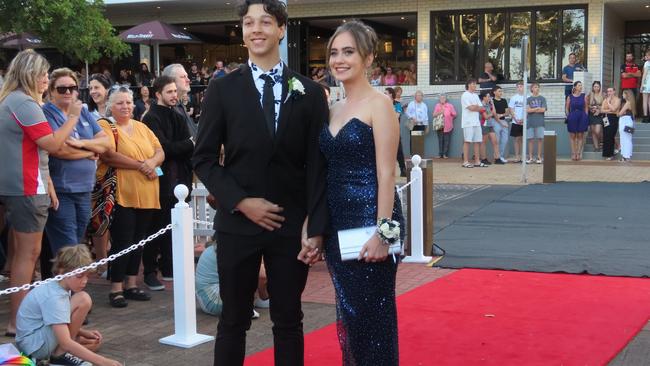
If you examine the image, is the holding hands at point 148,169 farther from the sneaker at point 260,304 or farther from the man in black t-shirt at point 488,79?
the man in black t-shirt at point 488,79

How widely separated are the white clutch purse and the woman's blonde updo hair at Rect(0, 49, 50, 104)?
2.95 meters

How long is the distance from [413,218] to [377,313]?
15.5ft

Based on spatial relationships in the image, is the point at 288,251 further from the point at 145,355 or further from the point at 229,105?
the point at 145,355

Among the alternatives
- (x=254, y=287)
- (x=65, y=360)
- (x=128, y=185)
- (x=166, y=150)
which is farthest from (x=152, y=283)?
(x=254, y=287)

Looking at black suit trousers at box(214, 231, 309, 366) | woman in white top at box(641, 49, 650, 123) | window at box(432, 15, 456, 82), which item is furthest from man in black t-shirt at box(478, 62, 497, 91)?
black suit trousers at box(214, 231, 309, 366)

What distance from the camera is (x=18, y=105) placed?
5406 mm

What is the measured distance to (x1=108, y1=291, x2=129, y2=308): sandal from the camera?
6660 millimetres

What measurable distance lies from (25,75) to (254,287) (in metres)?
2.66

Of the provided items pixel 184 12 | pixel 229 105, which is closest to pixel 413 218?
pixel 229 105

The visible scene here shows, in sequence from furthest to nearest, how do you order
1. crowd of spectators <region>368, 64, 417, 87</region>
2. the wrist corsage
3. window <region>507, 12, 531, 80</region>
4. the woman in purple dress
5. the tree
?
crowd of spectators <region>368, 64, 417, 87</region>
window <region>507, 12, 531, 80</region>
the woman in purple dress
the tree
the wrist corsage

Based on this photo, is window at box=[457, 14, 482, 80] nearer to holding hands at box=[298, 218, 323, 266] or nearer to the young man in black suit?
the young man in black suit

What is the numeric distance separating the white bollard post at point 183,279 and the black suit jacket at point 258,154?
1.89 meters

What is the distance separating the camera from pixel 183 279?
561cm

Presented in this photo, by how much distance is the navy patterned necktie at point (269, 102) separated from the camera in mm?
3678
